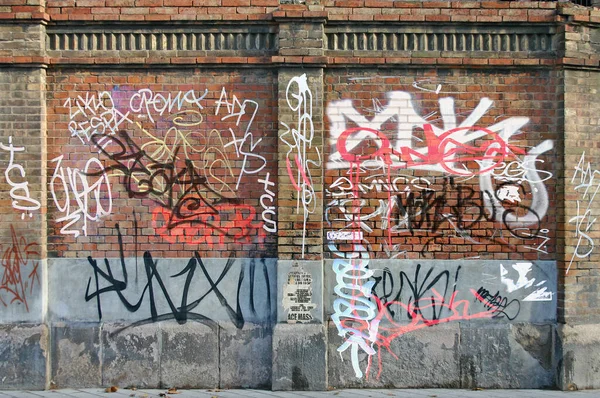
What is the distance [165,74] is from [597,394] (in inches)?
227

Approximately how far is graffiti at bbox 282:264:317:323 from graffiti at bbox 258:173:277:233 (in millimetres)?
521

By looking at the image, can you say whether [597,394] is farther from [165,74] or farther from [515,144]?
[165,74]

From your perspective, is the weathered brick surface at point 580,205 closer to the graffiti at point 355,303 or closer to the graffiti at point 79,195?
the graffiti at point 355,303

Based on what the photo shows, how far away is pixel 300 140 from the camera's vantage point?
7.15 meters

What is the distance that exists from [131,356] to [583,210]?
17.1 ft

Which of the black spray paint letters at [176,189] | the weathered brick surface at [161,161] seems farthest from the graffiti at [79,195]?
the black spray paint letters at [176,189]

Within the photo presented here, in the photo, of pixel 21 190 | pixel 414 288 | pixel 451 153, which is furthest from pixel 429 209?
pixel 21 190

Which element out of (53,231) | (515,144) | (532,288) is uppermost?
(515,144)

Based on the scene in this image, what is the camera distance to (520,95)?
Answer: 24.0 ft

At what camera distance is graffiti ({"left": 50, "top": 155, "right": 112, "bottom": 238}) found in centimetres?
727

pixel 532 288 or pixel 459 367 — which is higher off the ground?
pixel 532 288

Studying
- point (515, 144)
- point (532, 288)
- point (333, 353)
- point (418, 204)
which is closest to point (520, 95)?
point (515, 144)

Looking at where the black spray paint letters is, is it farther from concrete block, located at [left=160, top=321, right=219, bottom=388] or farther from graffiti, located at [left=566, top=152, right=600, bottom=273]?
graffiti, located at [left=566, top=152, right=600, bottom=273]

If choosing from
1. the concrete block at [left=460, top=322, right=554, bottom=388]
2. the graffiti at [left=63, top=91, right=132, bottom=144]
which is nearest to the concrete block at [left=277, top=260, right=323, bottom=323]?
the concrete block at [left=460, top=322, right=554, bottom=388]
